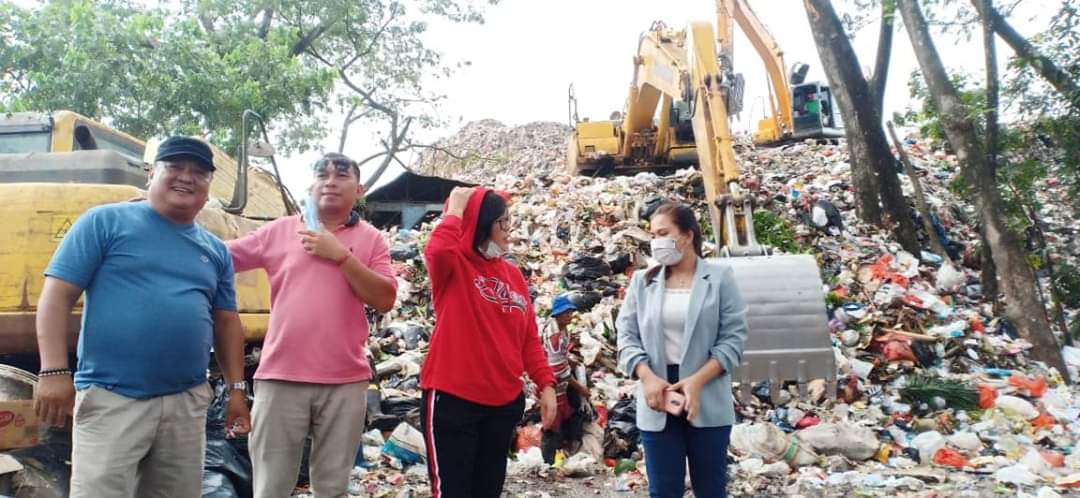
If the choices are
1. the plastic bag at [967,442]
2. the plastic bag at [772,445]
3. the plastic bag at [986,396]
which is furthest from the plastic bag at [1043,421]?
the plastic bag at [772,445]

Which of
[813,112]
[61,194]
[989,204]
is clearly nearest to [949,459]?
[989,204]

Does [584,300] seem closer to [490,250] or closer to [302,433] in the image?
[490,250]

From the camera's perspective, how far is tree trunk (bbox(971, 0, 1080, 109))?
721 centimetres

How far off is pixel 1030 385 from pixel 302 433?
5632 mm

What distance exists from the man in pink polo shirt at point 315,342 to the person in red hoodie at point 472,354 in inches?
9.6

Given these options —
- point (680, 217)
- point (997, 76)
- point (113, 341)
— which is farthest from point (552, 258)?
point (113, 341)

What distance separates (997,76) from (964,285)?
222 cm

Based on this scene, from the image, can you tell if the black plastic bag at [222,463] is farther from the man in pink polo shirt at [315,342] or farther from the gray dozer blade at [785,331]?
the gray dozer blade at [785,331]

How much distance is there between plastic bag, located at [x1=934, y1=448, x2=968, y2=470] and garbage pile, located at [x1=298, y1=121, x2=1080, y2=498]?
13mm

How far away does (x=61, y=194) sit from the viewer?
3205mm

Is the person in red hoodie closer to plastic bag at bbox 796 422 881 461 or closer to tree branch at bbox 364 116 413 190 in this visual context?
plastic bag at bbox 796 422 881 461

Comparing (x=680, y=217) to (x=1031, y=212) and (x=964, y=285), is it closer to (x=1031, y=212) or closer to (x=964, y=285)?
(x=964, y=285)

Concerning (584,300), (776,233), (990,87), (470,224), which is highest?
(990,87)

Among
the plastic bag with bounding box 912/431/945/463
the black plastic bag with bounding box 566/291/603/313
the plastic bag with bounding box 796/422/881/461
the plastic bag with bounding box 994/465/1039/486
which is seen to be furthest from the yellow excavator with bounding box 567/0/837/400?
the black plastic bag with bounding box 566/291/603/313
